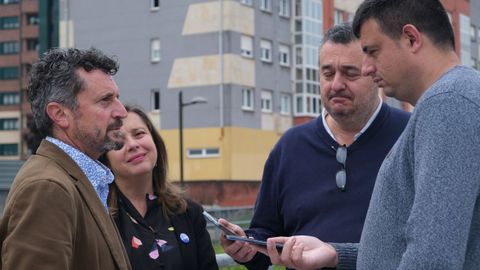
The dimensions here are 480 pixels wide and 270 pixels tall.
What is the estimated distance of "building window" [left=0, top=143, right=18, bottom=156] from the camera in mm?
69312

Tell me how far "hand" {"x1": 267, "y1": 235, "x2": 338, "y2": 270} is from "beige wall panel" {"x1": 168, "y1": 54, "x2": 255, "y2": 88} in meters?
38.9

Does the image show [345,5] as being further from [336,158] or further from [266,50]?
[336,158]

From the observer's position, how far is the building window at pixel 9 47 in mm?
72562

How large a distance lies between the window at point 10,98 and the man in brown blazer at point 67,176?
69.0 meters

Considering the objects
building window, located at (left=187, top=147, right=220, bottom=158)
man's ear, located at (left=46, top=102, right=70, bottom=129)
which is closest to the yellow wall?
building window, located at (left=187, top=147, right=220, bottom=158)

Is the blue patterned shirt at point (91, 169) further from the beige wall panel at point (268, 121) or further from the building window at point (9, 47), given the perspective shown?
the building window at point (9, 47)

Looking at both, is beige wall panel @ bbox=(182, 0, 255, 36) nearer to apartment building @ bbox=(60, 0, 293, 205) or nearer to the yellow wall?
apartment building @ bbox=(60, 0, 293, 205)

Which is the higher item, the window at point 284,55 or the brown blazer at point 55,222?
the window at point 284,55

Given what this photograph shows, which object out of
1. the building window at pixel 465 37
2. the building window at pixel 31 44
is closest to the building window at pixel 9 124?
the building window at pixel 31 44

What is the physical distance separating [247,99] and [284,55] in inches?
167

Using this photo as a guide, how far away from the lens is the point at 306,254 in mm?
3457

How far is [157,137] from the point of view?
17.4 feet

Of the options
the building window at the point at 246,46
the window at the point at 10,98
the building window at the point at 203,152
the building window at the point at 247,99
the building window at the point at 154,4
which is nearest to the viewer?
the building window at the point at 203,152

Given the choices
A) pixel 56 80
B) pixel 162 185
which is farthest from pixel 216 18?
pixel 56 80
